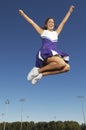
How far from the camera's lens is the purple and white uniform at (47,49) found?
26.0 feet

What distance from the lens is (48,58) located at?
7.91 metres

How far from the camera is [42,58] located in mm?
7984

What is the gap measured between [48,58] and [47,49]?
300 mm

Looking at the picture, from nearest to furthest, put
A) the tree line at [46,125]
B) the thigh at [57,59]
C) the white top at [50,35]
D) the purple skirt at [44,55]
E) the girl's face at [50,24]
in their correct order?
the thigh at [57,59] < the purple skirt at [44,55] < the white top at [50,35] < the girl's face at [50,24] < the tree line at [46,125]

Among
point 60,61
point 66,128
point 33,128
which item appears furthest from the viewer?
point 33,128

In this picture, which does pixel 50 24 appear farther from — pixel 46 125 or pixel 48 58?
pixel 46 125

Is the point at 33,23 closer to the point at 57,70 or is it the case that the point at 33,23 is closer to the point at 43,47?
the point at 43,47

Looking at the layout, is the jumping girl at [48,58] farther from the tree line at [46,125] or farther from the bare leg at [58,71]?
the tree line at [46,125]

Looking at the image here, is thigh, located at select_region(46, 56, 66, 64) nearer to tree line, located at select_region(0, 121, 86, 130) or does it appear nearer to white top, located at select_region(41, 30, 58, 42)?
white top, located at select_region(41, 30, 58, 42)

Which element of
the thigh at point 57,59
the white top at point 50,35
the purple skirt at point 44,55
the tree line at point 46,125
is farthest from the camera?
the tree line at point 46,125

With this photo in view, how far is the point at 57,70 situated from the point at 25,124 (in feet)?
407

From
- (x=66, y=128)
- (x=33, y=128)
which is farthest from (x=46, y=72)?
(x=33, y=128)

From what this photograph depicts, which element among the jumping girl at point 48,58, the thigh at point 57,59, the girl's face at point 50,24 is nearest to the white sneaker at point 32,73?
the jumping girl at point 48,58

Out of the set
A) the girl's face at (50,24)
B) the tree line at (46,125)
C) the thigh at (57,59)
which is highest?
the tree line at (46,125)
